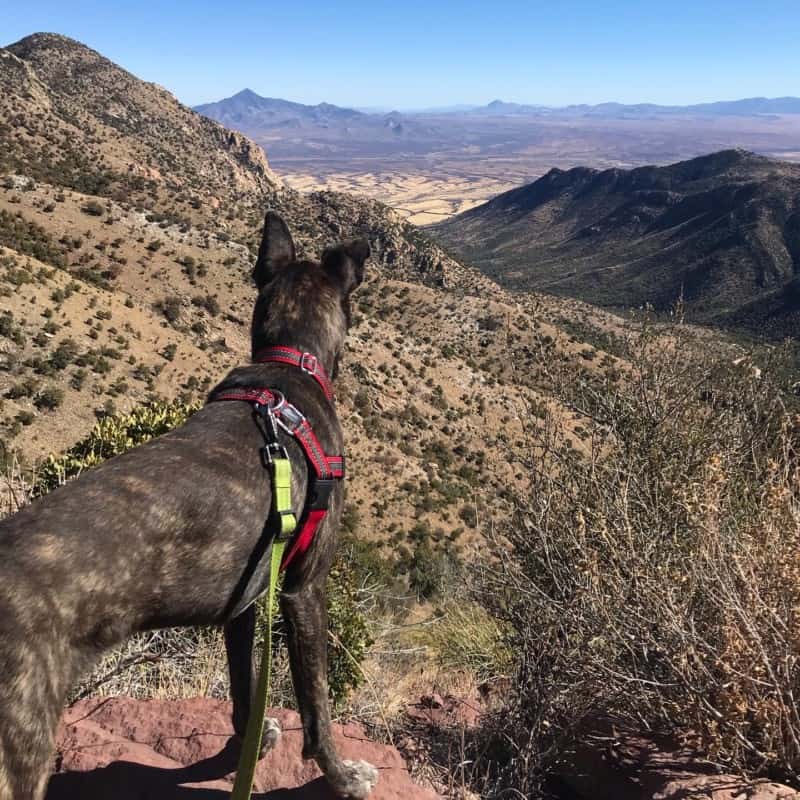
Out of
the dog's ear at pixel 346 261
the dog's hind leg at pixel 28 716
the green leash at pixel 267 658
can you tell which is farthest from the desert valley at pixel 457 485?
the dog's ear at pixel 346 261

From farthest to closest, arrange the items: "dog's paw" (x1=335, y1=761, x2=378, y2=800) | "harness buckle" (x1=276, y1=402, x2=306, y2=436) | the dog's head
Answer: the dog's head → "dog's paw" (x1=335, y1=761, x2=378, y2=800) → "harness buckle" (x1=276, y1=402, x2=306, y2=436)

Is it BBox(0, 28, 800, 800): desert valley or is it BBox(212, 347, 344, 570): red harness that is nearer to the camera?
BBox(212, 347, 344, 570): red harness

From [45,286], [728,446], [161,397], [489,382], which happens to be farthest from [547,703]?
[489,382]

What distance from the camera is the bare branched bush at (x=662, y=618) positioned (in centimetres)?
294

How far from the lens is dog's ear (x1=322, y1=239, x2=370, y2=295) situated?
3.57 metres

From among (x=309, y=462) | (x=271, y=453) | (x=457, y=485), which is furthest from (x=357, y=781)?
(x=457, y=485)

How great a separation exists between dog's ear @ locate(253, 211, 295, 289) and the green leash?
148 cm

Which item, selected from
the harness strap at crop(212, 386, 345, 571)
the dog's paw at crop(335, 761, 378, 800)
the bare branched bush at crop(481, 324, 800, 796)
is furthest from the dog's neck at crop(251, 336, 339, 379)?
the dog's paw at crop(335, 761, 378, 800)

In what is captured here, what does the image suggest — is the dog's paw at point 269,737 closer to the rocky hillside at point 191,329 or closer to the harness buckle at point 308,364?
the harness buckle at point 308,364

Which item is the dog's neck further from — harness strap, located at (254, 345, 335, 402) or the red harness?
the red harness

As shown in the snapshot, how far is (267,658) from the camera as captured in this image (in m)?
2.23

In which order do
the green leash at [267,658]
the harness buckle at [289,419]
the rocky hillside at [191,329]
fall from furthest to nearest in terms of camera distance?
the rocky hillside at [191,329]
the harness buckle at [289,419]
the green leash at [267,658]

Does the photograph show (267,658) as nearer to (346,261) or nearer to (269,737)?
(269,737)

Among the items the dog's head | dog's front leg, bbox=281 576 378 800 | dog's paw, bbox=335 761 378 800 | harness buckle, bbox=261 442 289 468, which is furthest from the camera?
the dog's head
